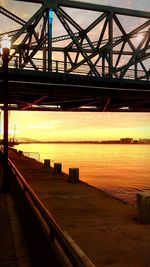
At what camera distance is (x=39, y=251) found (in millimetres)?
7145

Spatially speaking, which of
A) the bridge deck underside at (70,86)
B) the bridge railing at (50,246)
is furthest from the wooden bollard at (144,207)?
the bridge deck underside at (70,86)

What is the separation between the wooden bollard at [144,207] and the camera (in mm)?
9789

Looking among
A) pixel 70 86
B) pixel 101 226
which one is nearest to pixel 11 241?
pixel 101 226

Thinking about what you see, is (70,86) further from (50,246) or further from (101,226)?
(50,246)

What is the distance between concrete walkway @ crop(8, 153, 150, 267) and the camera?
7.32 meters

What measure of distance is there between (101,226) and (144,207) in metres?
1.32

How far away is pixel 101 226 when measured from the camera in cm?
969

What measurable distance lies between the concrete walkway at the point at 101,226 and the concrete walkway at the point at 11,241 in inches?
47.9

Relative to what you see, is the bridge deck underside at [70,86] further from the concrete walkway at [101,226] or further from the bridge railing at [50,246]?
the bridge railing at [50,246]

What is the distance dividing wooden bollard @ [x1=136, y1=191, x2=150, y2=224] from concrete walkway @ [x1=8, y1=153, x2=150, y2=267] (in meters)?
0.21

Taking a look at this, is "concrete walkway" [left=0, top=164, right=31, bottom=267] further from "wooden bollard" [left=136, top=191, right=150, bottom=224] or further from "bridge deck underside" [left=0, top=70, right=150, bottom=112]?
"bridge deck underside" [left=0, top=70, right=150, bottom=112]

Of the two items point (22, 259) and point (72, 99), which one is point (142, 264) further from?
point (72, 99)

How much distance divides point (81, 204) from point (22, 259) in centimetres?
497

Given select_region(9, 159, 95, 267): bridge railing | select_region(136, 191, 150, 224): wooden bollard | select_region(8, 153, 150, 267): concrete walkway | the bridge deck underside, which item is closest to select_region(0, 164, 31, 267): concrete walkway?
select_region(9, 159, 95, 267): bridge railing
